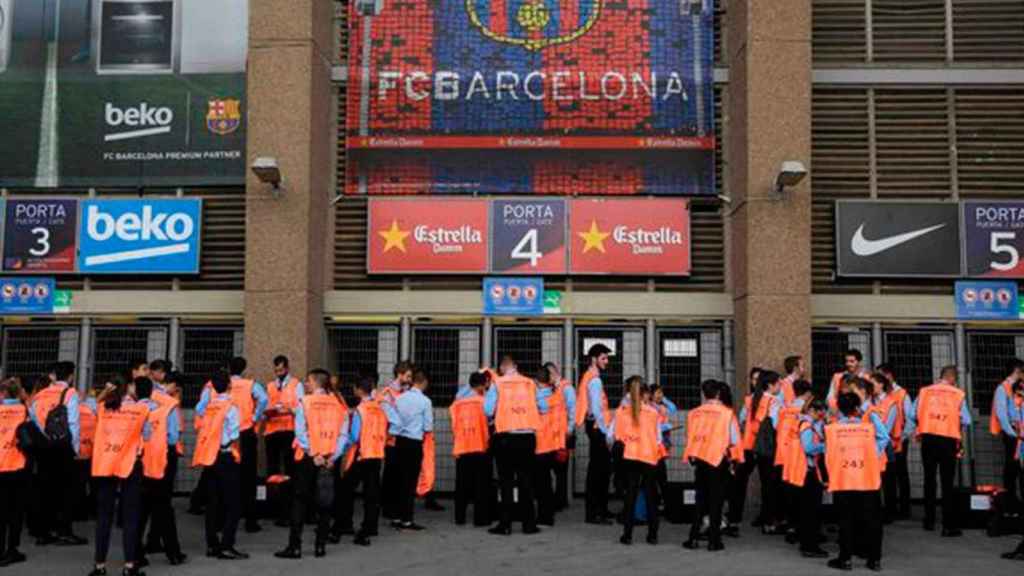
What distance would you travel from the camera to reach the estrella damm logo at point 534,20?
1412 cm

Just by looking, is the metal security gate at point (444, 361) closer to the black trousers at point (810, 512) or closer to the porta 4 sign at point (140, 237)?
the porta 4 sign at point (140, 237)

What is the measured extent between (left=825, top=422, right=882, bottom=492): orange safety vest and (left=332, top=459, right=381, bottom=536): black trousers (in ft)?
14.6

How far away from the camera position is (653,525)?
10391mm

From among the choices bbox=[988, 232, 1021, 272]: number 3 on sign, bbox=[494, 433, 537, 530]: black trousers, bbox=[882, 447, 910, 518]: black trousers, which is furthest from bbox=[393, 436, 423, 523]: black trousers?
bbox=[988, 232, 1021, 272]: number 3 on sign

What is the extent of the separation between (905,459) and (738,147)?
4445 millimetres

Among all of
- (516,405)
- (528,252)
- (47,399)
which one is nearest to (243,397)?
(47,399)

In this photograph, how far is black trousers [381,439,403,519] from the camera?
11.4m

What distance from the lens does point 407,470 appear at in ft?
36.5

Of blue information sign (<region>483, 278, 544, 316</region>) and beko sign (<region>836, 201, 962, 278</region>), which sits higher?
beko sign (<region>836, 201, 962, 278</region>)

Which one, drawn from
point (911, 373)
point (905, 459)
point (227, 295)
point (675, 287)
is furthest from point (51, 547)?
point (911, 373)

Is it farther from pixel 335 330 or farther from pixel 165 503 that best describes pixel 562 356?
pixel 165 503

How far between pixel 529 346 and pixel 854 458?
212 inches

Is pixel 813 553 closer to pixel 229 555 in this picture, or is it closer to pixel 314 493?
pixel 314 493

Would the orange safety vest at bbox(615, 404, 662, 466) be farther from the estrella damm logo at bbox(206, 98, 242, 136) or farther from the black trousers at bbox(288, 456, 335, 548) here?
the estrella damm logo at bbox(206, 98, 242, 136)
